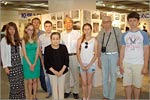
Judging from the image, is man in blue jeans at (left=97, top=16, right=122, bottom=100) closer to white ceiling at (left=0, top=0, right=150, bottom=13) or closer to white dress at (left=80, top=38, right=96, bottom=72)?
white dress at (left=80, top=38, right=96, bottom=72)

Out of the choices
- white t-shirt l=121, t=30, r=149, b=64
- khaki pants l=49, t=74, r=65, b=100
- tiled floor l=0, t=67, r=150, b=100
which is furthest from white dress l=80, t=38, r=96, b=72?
tiled floor l=0, t=67, r=150, b=100

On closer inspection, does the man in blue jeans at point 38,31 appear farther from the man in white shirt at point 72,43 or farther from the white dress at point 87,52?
the white dress at point 87,52

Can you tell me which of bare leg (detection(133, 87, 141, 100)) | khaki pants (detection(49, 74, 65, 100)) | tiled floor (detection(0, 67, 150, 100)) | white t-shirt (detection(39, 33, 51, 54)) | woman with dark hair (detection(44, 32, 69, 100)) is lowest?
tiled floor (detection(0, 67, 150, 100))

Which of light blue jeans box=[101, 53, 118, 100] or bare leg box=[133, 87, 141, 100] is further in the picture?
light blue jeans box=[101, 53, 118, 100]

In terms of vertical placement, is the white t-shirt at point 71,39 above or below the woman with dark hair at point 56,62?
above

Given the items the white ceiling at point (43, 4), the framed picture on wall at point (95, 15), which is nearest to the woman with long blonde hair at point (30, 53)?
the framed picture on wall at point (95, 15)

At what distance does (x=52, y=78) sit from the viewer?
3.85 m

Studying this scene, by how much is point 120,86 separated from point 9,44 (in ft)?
9.99

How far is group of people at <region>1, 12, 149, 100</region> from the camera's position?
3.66 m

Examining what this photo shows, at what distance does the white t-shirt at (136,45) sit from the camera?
11.9 feet

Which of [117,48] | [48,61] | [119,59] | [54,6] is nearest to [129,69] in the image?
[119,59]

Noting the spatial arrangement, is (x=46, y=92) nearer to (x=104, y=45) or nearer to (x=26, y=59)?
(x=26, y=59)

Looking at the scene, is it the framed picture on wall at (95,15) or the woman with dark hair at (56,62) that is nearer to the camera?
the woman with dark hair at (56,62)

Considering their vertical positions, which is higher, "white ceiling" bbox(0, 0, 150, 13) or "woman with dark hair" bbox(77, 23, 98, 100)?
"white ceiling" bbox(0, 0, 150, 13)
